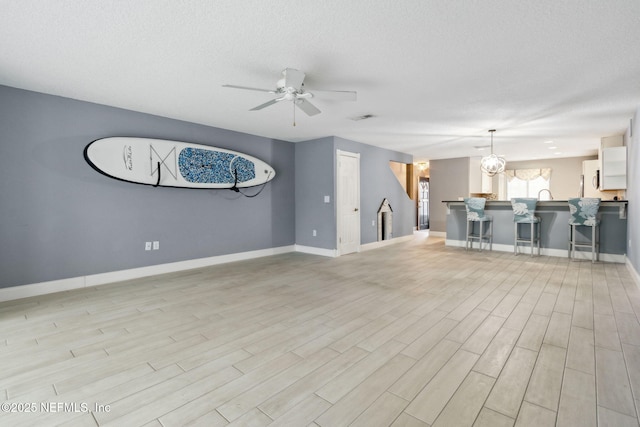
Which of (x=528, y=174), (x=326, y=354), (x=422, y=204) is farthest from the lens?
(x=422, y=204)

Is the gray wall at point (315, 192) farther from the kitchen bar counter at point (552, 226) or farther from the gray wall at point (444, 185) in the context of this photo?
the gray wall at point (444, 185)

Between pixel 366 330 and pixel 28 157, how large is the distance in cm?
432

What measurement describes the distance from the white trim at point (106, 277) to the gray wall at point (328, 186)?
55.9 inches

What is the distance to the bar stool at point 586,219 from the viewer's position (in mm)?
5141

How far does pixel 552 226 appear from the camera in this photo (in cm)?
594

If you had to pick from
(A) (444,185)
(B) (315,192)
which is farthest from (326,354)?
(A) (444,185)

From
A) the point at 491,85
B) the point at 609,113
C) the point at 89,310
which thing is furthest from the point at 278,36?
the point at 609,113

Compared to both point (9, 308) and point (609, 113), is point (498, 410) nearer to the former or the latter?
point (9, 308)

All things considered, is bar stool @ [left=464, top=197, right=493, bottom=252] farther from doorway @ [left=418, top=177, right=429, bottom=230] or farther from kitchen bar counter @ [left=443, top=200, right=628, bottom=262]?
doorway @ [left=418, top=177, right=429, bottom=230]

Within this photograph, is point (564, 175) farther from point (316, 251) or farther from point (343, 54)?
point (343, 54)

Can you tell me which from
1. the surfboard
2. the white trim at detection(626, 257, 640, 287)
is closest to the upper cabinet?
the white trim at detection(626, 257, 640, 287)

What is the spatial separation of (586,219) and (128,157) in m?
7.41

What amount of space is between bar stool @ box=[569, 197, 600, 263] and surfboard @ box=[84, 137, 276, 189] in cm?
557

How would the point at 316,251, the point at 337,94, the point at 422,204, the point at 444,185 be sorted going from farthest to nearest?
the point at 422,204
the point at 444,185
the point at 316,251
the point at 337,94
